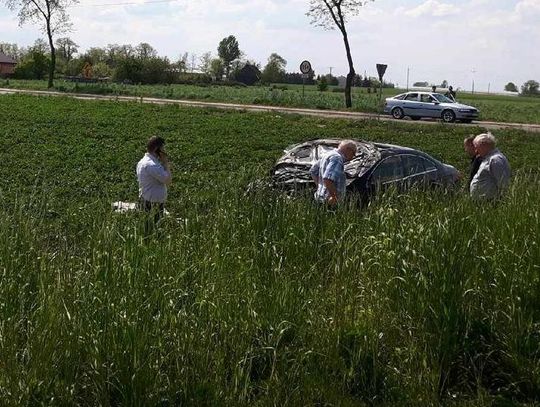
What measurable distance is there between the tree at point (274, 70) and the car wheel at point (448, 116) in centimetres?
7427

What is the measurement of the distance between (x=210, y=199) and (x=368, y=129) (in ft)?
68.5

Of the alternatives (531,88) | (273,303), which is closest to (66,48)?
(531,88)

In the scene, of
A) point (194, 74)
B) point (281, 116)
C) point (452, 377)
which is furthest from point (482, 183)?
point (194, 74)

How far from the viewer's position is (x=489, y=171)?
30.7ft

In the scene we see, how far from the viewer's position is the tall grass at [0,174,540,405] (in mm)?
4625

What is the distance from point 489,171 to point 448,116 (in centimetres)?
2732

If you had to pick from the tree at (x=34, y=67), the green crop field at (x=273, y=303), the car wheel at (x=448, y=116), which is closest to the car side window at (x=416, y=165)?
the green crop field at (x=273, y=303)

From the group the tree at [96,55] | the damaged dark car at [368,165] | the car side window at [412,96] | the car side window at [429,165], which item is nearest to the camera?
the damaged dark car at [368,165]

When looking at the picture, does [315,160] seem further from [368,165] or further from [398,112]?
[398,112]

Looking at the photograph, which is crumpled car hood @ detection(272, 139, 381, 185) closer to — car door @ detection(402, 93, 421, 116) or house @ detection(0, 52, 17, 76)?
car door @ detection(402, 93, 421, 116)

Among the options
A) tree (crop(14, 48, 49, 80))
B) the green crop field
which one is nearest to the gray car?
the green crop field

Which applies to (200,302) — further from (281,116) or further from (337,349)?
(281,116)

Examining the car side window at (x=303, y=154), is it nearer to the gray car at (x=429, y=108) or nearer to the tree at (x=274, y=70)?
the gray car at (x=429, y=108)

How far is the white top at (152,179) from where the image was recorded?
31.7 ft
